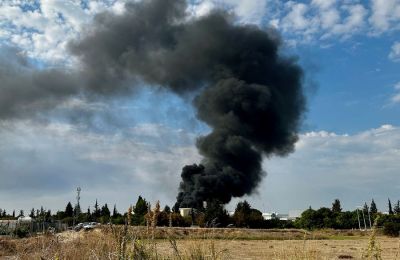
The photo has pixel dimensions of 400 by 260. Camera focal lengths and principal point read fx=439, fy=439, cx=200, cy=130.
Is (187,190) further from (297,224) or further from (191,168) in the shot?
(297,224)

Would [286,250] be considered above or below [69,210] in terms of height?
below

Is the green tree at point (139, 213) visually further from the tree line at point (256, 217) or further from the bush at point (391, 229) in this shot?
the bush at point (391, 229)

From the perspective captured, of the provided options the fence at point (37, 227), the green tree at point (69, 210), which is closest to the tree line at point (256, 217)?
the green tree at point (69, 210)

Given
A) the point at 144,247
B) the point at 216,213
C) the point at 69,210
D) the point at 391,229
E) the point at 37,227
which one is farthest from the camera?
the point at 69,210

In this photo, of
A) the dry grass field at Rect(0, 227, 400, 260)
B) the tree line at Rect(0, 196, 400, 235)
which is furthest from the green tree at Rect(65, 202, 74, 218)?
the dry grass field at Rect(0, 227, 400, 260)

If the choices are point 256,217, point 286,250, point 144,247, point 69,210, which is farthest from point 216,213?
point 144,247

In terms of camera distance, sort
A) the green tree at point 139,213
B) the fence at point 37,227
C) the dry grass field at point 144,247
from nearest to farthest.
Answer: the dry grass field at point 144,247 → the green tree at point 139,213 → the fence at point 37,227

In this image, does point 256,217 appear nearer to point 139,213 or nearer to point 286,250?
point 139,213

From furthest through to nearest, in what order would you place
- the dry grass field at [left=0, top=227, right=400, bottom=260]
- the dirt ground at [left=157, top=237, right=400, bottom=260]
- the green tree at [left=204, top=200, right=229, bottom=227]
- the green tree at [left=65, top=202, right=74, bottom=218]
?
the green tree at [left=65, top=202, right=74, bottom=218]
the green tree at [left=204, top=200, right=229, bottom=227]
the dirt ground at [left=157, top=237, right=400, bottom=260]
the dry grass field at [left=0, top=227, right=400, bottom=260]

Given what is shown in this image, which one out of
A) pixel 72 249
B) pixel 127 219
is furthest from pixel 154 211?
pixel 72 249

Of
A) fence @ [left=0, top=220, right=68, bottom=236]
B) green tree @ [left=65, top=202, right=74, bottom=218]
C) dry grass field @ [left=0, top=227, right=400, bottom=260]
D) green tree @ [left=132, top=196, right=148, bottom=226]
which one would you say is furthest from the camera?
green tree @ [left=65, top=202, right=74, bottom=218]

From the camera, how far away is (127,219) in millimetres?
4266

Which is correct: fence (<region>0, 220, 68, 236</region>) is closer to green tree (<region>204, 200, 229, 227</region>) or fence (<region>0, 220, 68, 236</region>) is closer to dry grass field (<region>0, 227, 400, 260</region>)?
dry grass field (<region>0, 227, 400, 260</region>)

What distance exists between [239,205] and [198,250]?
287 feet
